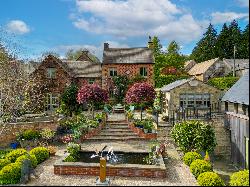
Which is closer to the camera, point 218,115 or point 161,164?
point 161,164

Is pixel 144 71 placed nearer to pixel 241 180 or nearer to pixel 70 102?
pixel 70 102

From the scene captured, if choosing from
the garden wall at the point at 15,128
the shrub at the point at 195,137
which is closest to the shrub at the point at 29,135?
the garden wall at the point at 15,128

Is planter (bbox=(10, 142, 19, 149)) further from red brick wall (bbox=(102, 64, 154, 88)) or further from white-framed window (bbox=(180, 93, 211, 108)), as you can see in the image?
red brick wall (bbox=(102, 64, 154, 88))

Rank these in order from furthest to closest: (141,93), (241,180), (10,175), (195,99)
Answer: (195,99), (141,93), (10,175), (241,180)

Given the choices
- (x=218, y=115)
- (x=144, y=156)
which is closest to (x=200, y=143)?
(x=144, y=156)

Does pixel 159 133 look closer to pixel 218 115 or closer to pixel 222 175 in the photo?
pixel 218 115

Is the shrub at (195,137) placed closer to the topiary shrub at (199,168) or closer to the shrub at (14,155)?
the topiary shrub at (199,168)

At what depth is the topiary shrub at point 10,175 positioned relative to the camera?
47.1 feet

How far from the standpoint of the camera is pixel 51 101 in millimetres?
41500

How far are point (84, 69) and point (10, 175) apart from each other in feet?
104

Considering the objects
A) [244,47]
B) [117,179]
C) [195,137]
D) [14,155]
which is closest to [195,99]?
[195,137]

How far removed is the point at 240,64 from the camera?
55500 millimetres

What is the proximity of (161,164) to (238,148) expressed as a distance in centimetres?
625

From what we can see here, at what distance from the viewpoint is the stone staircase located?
82.3 feet
